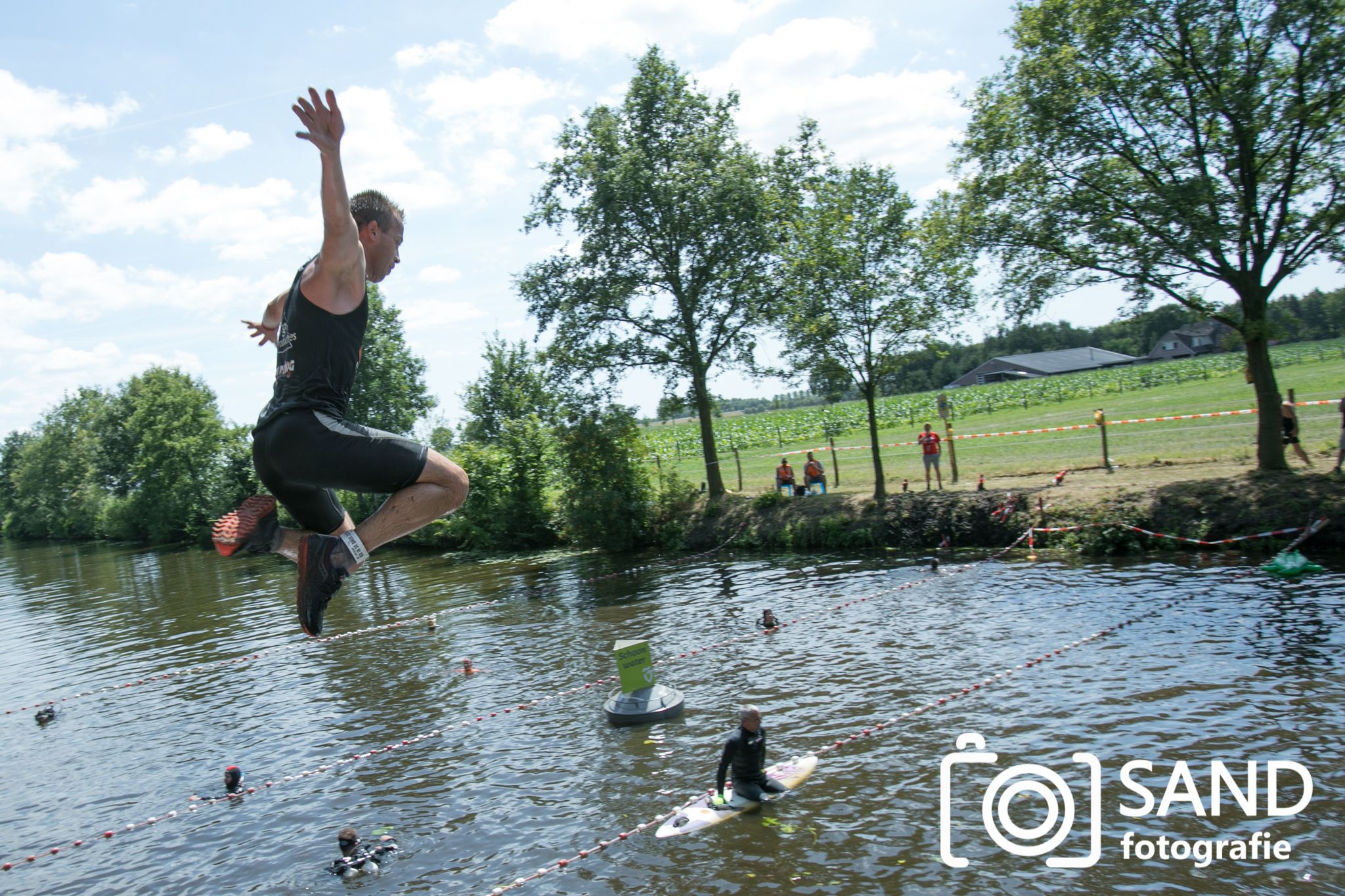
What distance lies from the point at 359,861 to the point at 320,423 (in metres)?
8.07

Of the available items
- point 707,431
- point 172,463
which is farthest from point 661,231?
point 172,463

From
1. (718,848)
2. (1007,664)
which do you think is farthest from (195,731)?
(1007,664)

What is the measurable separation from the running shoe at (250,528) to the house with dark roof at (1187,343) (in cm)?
10642

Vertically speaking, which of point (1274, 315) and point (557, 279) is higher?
point (557, 279)

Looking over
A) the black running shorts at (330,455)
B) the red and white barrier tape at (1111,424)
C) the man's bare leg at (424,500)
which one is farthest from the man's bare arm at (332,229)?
the red and white barrier tape at (1111,424)

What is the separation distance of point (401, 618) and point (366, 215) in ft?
74.9

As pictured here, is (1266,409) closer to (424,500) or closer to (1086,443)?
(1086,443)

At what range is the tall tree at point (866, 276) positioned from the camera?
25.9 metres

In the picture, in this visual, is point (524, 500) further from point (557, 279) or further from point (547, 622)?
point (547, 622)

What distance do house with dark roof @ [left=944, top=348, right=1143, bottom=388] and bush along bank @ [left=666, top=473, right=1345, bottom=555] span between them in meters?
81.4

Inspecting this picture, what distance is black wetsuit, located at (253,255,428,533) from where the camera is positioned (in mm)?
4125

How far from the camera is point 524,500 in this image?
3728cm

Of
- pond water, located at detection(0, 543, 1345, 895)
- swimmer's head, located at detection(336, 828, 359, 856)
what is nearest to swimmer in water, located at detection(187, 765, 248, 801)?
pond water, located at detection(0, 543, 1345, 895)

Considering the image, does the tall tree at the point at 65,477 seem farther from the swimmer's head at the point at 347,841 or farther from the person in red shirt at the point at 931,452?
the swimmer's head at the point at 347,841
